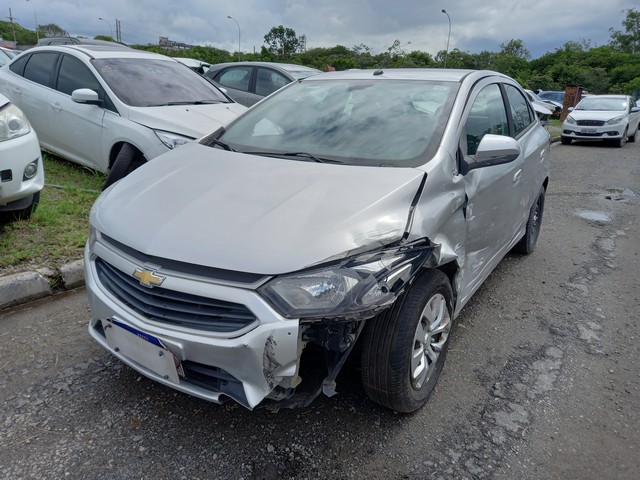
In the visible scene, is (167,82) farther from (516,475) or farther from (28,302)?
(516,475)

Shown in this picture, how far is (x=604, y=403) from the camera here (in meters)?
2.60

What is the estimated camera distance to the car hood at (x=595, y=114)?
531 inches

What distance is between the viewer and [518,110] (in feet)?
13.4

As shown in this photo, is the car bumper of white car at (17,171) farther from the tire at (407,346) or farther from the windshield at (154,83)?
the tire at (407,346)

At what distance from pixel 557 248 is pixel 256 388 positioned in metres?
4.18

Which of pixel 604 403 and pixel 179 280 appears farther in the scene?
pixel 604 403

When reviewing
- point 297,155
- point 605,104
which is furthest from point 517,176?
point 605,104

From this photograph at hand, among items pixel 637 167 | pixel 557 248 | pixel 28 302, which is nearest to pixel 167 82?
pixel 28 302

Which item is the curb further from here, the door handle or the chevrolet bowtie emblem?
the door handle

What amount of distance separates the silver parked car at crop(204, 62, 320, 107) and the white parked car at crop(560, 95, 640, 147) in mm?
8560

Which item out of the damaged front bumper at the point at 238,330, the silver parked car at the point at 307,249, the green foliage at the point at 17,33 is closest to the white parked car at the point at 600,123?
the silver parked car at the point at 307,249

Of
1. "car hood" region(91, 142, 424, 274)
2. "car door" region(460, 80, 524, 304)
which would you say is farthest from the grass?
"car door" region(460, 80, 524, 304)

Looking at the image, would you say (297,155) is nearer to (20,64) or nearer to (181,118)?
(181,118)

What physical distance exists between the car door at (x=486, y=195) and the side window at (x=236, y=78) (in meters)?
6.14
